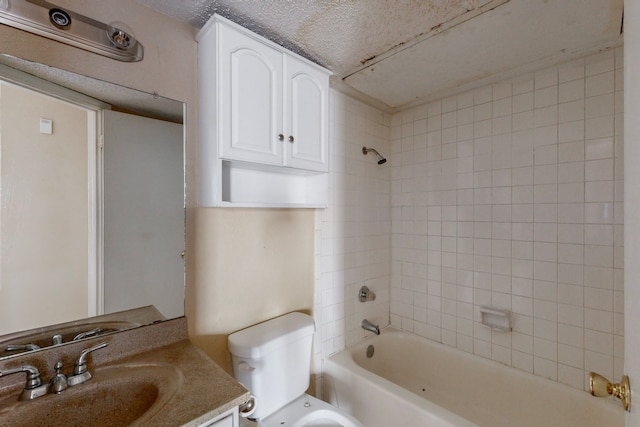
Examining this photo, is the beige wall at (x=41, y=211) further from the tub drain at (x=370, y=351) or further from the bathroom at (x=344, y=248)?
the tub drain at (x=370, y=351)

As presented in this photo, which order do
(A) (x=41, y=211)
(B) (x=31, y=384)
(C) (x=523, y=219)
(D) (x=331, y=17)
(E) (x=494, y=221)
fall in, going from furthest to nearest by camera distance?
(E) (x=494, y=221), (C) (x=523, y=219), (D) (x=331, y=17), (A) (x=41, y=211), (B) (x=31, y=384)

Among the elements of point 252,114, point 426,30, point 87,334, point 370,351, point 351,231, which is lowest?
point 370,351

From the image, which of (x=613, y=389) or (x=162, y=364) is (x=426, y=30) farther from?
(x=162, y=364)

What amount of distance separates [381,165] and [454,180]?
1.82 ft

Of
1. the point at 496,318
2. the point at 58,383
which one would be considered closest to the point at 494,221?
the point at 496,318

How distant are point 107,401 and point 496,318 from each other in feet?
6.58

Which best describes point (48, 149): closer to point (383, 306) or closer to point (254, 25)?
point (254, 25)

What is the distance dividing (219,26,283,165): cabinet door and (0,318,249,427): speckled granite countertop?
804 millimetres

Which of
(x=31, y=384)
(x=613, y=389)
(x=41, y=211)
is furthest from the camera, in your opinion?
(x=41, y=211)

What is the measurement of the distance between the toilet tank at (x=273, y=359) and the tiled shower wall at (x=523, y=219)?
1025mm

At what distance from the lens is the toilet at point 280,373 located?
4.28ft

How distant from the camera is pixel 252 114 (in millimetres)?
1239

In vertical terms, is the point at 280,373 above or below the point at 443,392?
above

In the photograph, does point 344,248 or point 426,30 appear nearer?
point 426,30
